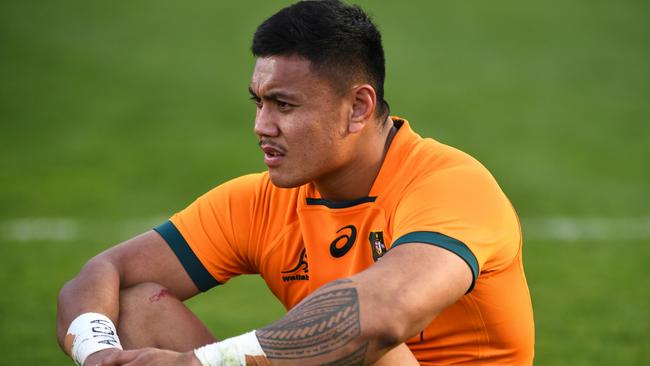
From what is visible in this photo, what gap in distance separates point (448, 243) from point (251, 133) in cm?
1359

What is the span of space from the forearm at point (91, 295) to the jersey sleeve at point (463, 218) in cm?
143

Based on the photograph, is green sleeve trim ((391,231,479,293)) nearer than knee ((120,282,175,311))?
Yes

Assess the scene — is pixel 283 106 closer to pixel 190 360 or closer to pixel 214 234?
pixel 214 234

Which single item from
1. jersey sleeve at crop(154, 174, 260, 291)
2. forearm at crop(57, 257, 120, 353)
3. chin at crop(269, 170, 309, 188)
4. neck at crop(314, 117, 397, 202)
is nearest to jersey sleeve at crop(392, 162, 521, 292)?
neck at crop(314, 117, 397, 202)

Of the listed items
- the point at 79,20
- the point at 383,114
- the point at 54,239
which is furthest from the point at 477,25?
the point at 383,114

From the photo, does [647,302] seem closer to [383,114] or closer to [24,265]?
[383,114]

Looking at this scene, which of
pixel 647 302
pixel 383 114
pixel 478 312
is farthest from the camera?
pixel 647 302

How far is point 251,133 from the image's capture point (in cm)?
1772

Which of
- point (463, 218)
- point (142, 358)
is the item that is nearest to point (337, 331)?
point (463, 218)

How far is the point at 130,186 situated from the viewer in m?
15.1

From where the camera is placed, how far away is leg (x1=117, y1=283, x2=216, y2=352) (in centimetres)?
498

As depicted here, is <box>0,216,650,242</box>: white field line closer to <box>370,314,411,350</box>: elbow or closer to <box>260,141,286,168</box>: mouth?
<box>260,141,286,168</box>: mouth

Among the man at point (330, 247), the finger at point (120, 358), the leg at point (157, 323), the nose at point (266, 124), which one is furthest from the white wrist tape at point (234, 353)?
the nose at point (266, 124)

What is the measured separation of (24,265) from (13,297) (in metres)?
1.38
